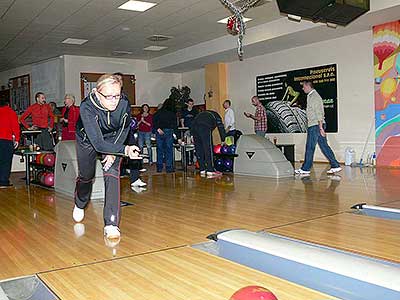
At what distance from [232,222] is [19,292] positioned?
1.82m

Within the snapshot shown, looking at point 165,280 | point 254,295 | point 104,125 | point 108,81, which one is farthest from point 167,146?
point 254,295

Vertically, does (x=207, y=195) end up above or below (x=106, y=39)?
below

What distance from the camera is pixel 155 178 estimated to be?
6789 mm

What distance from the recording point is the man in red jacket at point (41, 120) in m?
6.90

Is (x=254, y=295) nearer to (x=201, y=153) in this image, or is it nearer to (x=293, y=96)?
(x=201, y=153)

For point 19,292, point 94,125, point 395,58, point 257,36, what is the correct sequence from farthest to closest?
1. point 257,36
2. point 395,58
3. point 94,125
4. point 19,292

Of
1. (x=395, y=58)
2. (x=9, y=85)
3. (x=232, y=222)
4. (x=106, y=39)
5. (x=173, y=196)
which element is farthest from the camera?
(x=9, y=85)

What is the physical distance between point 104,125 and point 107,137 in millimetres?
145

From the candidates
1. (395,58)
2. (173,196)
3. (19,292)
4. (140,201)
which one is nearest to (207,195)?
(173,196)

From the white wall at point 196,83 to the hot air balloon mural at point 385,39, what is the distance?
203 inches

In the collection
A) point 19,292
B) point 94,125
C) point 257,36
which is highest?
point 257,36

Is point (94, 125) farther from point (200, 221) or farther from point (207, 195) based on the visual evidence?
point (207, 195)

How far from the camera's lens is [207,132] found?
6480 mm

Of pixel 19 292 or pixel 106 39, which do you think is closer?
pixel 19 292
